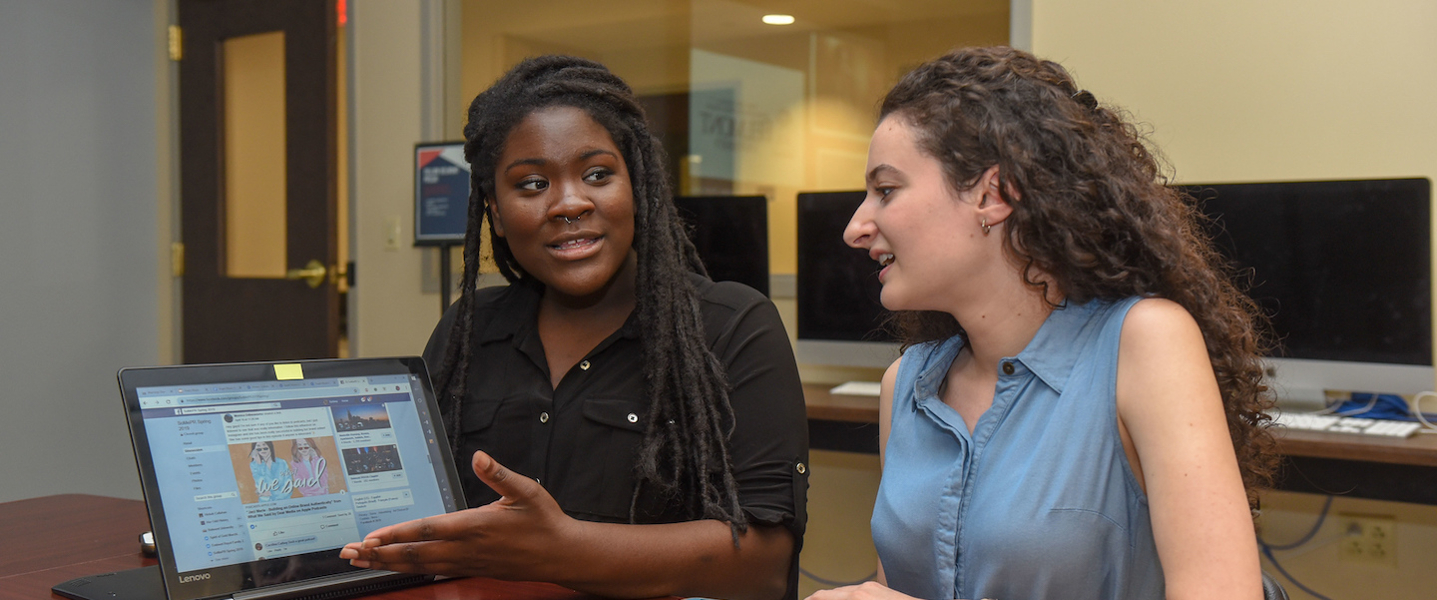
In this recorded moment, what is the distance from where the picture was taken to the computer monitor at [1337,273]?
2145 millimetres

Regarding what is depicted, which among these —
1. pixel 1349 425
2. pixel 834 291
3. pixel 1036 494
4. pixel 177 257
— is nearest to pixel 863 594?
pixel 1036 494

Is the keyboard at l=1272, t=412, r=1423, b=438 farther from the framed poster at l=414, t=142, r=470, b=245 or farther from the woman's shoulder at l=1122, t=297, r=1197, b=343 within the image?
the framed poster at l=414, t=142, r=470, b=245

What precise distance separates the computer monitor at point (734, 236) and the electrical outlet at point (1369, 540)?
58.2 inches

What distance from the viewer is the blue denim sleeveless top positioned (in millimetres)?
966

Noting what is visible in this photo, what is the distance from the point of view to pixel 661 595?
1.08 meters

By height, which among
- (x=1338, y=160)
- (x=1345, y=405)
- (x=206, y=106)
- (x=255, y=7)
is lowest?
(x=1345, y=405)

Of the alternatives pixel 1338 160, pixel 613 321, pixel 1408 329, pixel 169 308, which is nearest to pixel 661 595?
pixel 613 321

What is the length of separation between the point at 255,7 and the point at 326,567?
3.38m

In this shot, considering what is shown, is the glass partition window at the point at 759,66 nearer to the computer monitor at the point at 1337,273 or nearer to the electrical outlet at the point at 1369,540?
the computer monitor at the point at 1337,273

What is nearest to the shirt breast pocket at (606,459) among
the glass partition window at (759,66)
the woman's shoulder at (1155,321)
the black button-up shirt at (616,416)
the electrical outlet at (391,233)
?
the black button-up shirt at (616,416)

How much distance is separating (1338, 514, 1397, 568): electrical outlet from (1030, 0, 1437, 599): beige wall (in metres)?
0.02

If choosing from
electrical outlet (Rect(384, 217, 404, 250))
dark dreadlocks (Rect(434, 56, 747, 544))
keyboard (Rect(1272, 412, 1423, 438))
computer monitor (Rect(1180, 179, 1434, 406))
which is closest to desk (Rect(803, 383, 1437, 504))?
keyboard (Rect(1272, 412, 1423, 438))

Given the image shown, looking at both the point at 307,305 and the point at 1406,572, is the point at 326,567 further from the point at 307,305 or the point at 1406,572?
the point at 307,305

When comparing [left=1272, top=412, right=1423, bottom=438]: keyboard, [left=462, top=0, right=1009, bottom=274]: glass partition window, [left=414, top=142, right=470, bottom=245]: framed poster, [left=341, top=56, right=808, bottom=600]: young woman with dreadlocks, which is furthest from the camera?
[left=462, top=0, right=1009, bottom=274]: glass partition window
